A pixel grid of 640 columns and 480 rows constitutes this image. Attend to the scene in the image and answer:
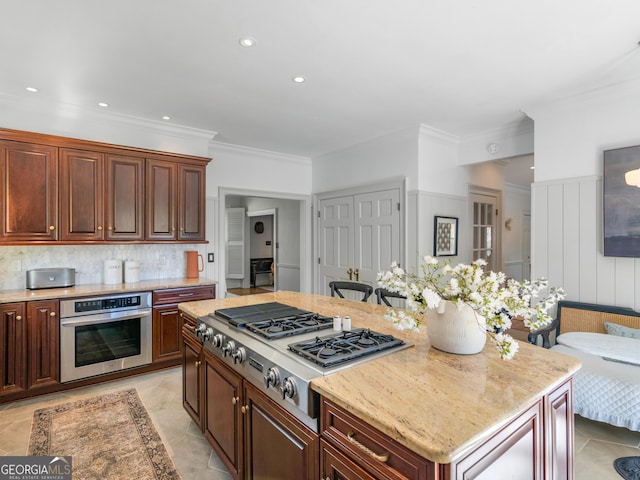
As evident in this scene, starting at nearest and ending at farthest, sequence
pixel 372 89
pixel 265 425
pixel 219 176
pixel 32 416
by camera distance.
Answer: pixel 265 425 → pixel 32 416 → pixel 372 89 → pixel 219 176

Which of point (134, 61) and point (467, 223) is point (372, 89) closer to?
point (134, 61)

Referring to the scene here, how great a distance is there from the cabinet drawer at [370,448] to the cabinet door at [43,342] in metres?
2.92

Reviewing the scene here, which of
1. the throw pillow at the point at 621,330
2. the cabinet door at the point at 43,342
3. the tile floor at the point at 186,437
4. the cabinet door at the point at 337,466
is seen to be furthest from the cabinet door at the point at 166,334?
the throw pillow at the point at 621,330

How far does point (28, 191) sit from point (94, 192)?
1.62ft

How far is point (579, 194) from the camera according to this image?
10.3ft

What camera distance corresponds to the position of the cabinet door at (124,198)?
11.3ft

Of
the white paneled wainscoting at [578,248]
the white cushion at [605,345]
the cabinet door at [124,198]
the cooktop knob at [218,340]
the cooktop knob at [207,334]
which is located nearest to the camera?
the cooktop knob at [218,340]

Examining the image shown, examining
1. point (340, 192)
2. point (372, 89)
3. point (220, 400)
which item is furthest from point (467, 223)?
point (220, 400)

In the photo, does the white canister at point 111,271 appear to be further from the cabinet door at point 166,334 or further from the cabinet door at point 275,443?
the cabinet door at point 275,443

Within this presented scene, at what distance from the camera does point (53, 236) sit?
3156mm

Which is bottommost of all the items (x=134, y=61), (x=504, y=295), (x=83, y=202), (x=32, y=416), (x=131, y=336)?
(x=32, y=416)

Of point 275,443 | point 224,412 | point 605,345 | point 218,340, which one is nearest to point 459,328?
point 275,443

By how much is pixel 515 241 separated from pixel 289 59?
6.70 m

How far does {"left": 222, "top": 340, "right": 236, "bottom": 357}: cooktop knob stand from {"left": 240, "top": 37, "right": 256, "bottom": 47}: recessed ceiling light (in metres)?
1.89
